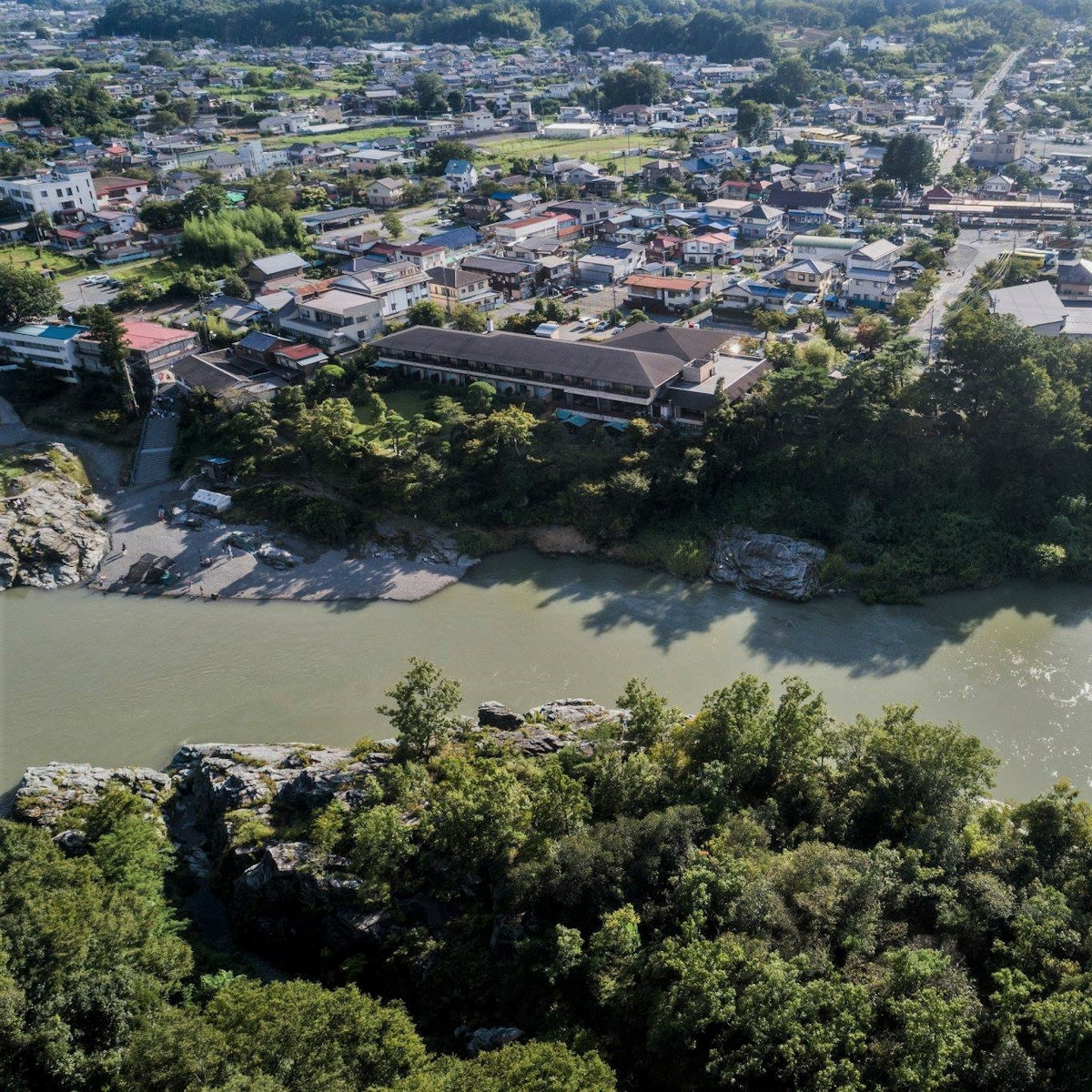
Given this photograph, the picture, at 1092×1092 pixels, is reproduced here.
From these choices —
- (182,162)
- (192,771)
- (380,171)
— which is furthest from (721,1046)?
(182,162)

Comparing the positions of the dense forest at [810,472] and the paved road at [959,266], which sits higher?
the paved road at [959,266]

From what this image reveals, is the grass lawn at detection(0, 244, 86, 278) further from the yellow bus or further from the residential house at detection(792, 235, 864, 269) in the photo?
the yellow bus

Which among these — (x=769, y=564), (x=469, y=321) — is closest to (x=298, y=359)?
(x=469, y=321)

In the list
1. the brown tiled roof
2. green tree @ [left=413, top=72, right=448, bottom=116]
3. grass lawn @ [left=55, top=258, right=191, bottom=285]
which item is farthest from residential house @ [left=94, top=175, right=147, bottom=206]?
green tree @ [left=413, top=72, right=448, bottom=116]

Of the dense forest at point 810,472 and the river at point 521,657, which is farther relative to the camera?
the dense forest at point 810,472

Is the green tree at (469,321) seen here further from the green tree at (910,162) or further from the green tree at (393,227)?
the green tree at (910,162)

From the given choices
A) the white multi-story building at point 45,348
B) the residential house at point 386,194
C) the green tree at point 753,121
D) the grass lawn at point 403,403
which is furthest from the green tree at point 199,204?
the green tree at point 753,121

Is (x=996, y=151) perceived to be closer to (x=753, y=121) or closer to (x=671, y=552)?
(x=753, y=121)
